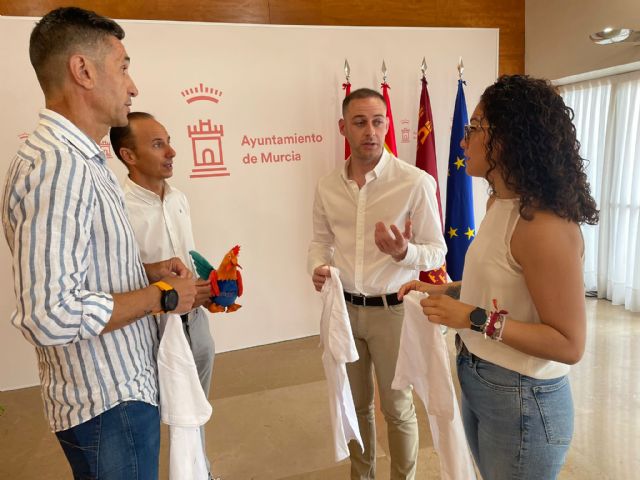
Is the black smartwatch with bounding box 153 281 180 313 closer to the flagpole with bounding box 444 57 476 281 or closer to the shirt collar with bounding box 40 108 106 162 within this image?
the shirt collar with bounding box 40 108 106 162

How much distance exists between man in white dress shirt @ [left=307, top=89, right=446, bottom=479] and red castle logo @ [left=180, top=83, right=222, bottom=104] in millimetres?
1908

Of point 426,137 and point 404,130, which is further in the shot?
point 404,130

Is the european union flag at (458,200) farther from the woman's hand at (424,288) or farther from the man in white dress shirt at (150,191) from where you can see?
the man in white dress shirt at (150,191)

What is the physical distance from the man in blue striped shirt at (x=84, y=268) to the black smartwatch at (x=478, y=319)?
0.78 metres

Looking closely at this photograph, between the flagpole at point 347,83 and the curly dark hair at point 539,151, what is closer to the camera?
the curly dark hair at point 539,151

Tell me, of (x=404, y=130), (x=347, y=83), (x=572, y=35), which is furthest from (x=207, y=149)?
(x=572, y=35)

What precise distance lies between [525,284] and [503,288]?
0.19 feet

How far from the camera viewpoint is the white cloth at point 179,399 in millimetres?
1230

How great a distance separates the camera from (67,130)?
3.50ft

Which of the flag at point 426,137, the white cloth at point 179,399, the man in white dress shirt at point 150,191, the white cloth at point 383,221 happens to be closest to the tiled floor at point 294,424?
the man in white dress shirt at point 150,191

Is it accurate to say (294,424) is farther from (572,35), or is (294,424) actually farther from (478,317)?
(572,35)

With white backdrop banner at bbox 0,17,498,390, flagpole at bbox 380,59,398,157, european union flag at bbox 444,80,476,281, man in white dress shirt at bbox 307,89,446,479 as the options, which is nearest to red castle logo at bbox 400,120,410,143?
white backdrop banner at bbox 0,17,498,390

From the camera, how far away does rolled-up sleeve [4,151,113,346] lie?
3.03ft

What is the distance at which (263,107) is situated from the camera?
3.79 metres
